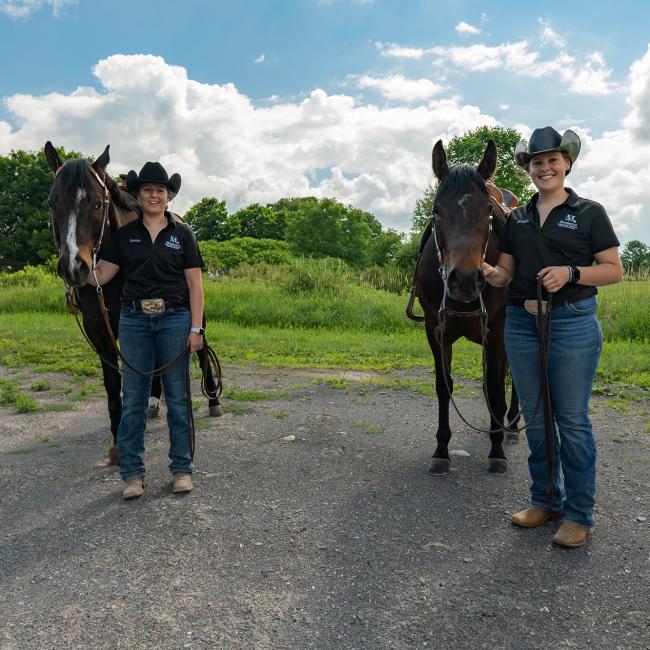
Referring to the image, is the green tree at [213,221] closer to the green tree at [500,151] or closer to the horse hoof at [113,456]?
the green tree at [500,151]

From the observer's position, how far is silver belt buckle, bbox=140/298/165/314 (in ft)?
13.3

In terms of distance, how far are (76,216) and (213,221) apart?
178 ft

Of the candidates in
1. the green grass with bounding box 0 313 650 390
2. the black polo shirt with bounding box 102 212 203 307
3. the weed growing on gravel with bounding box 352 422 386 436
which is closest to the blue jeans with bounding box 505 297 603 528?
the black polo shirt with bounding box 102 212 203 307

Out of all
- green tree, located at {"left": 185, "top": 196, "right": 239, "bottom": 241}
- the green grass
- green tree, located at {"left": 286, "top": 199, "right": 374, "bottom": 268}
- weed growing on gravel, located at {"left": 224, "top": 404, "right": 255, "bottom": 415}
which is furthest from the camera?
green tree, located at {"left": 185, "top": 196, "right": 239, "bottom": 241}

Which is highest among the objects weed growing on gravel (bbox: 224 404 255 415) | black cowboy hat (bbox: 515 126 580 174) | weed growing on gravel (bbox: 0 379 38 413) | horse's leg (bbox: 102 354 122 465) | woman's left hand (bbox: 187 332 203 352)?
black cowboy hat (bbox: 515 126 580 174)

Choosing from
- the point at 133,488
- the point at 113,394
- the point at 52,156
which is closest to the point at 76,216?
the point at 52,156

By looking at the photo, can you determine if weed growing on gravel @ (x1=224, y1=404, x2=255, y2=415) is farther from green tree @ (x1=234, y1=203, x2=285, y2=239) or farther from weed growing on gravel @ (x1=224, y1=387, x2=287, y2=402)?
green tree @ (x1=234, y1=203, x2=285, y2=239)

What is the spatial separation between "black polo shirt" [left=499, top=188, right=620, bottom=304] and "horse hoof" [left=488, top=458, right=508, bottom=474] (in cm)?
167

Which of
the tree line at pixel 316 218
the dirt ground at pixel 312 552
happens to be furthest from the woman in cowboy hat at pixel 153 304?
the tree line at pixel 316 218

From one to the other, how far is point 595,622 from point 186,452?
2.81 metres

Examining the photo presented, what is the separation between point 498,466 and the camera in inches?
182

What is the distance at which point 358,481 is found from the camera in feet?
14.6

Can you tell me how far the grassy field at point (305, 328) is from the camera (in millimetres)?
9859

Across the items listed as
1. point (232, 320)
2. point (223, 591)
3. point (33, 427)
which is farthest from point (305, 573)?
point (232, 320)
